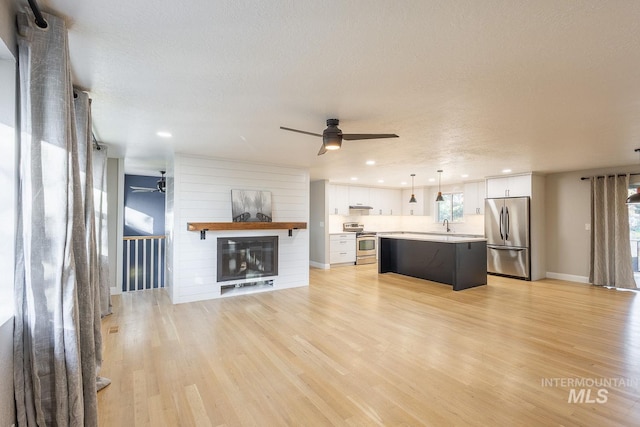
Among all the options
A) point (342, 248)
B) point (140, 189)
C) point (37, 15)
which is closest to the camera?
point (37, 15)

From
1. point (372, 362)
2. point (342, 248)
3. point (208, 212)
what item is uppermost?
point (208, 212)

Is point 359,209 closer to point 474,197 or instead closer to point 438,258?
point 474,197

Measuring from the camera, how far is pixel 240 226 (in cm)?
543

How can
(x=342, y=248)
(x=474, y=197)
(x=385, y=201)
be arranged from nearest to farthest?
1. (x=474, y=197)
2. (x=342, y=248)
3. (x=385, y=201)

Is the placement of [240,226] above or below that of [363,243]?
above

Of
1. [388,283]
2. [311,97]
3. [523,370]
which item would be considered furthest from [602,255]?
[311,97]

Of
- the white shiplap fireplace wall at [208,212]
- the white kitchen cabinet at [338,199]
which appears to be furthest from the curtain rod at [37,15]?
the white kitchen cabinet at [338,199]

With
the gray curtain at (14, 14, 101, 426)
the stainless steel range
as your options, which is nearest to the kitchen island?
the stainless steel range

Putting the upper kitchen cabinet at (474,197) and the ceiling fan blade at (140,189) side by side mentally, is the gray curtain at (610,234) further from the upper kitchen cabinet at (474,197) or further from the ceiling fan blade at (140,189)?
the ceiling fan blade at (140,189)

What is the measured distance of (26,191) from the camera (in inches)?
61.2

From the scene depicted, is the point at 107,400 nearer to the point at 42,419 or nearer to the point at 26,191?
the point at 42,419

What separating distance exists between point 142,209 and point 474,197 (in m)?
9.03

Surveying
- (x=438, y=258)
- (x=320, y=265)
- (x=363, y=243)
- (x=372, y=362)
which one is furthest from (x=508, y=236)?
(x=372, y=362)

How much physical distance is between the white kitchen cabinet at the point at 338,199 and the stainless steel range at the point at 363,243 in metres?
0.47
